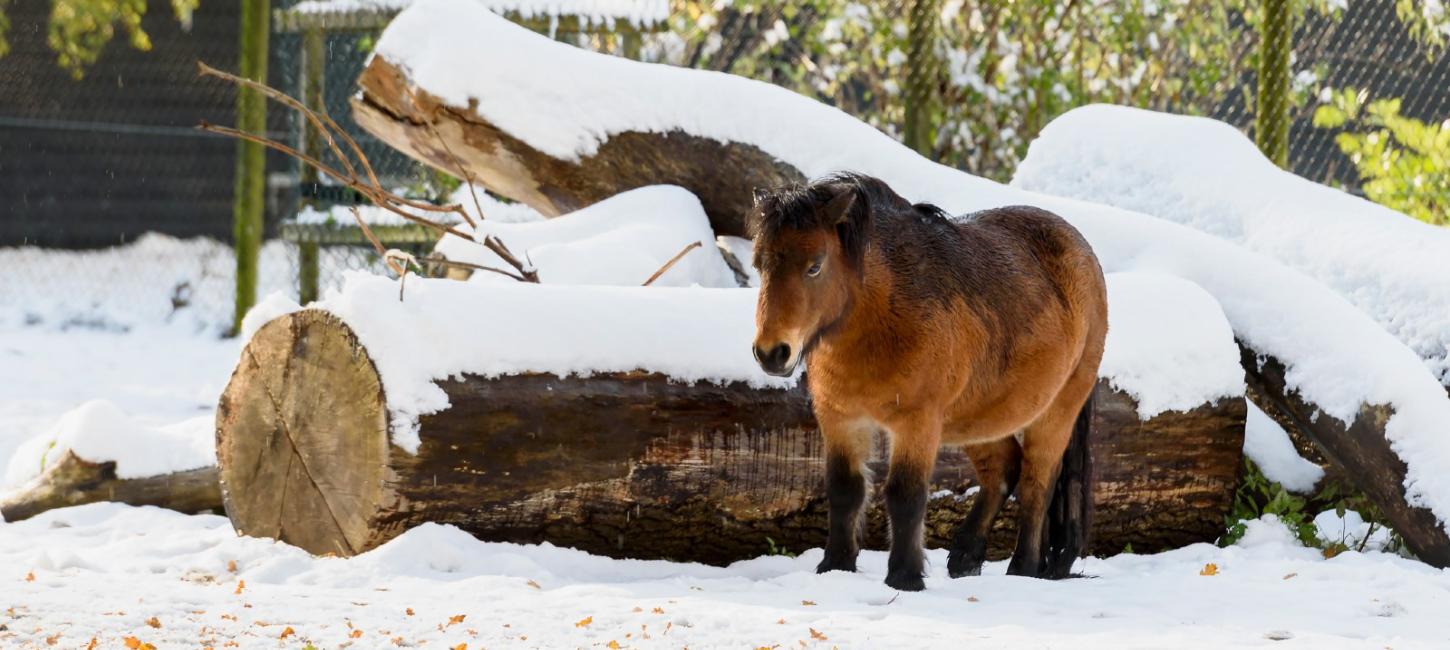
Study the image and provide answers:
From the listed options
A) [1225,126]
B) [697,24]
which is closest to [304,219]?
[697,24]

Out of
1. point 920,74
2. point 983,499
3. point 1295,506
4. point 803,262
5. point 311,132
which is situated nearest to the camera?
point 803,262

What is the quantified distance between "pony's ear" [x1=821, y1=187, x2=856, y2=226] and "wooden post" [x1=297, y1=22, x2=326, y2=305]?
6.24 meters

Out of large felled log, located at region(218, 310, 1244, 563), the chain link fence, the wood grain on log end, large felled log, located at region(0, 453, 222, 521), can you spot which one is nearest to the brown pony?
large felled log, located at region(218, 310, 1244, 563)

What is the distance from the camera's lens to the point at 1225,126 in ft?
20.5

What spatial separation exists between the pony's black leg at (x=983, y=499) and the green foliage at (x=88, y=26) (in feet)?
24.2

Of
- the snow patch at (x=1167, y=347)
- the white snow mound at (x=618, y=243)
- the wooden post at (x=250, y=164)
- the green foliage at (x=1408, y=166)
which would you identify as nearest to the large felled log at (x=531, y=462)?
the snow patch at (x=1167, y=347)

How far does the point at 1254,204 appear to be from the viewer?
5859mm

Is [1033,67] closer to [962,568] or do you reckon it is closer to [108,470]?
[962,568]

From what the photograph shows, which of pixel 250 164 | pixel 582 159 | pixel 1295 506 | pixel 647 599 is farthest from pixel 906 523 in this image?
pixel 250 164

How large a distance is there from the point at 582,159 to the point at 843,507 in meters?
2.47

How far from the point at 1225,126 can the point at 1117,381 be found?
2075 millimetres

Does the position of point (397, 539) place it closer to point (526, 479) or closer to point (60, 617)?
point (526, 479)

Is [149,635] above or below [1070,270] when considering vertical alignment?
below

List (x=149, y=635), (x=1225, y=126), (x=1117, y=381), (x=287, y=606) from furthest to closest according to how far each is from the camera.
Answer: (x=1225, y=126) → (x=1117, y=381) → (x=287, y=606) → (x=149, y=635)
